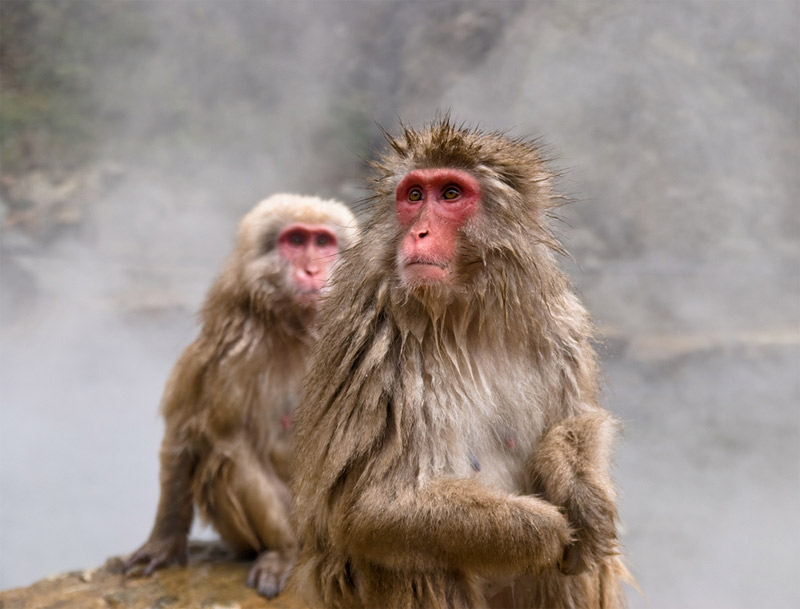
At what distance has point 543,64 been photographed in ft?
31.3

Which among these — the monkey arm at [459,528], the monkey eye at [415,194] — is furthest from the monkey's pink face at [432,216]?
the monkey arm at [459,528]

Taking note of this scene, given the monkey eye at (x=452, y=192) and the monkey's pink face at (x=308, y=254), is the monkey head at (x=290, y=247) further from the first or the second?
the monkey eye at (x=452, y=192)

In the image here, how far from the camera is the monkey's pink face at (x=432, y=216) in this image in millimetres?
→ 2541

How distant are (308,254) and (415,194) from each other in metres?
1.57

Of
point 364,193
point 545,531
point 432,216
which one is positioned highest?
point 364,193

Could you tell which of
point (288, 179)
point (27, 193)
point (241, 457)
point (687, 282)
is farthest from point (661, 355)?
point (27, 193)

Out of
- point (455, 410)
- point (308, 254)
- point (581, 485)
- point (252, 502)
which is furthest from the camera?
point (308, 254)

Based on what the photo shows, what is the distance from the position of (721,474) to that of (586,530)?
20.4ft

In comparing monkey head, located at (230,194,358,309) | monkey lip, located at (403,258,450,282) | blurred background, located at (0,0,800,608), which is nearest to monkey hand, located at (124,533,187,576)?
monkey head, located at (230,194,358,309)

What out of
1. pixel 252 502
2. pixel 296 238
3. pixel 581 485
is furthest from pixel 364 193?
pixel 581 485

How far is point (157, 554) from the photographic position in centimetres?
422

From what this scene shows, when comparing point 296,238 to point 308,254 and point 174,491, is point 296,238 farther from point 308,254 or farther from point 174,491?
point 174,491

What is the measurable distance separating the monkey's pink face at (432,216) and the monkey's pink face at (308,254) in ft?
4.62

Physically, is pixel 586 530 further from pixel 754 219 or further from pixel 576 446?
pixel 754 219
